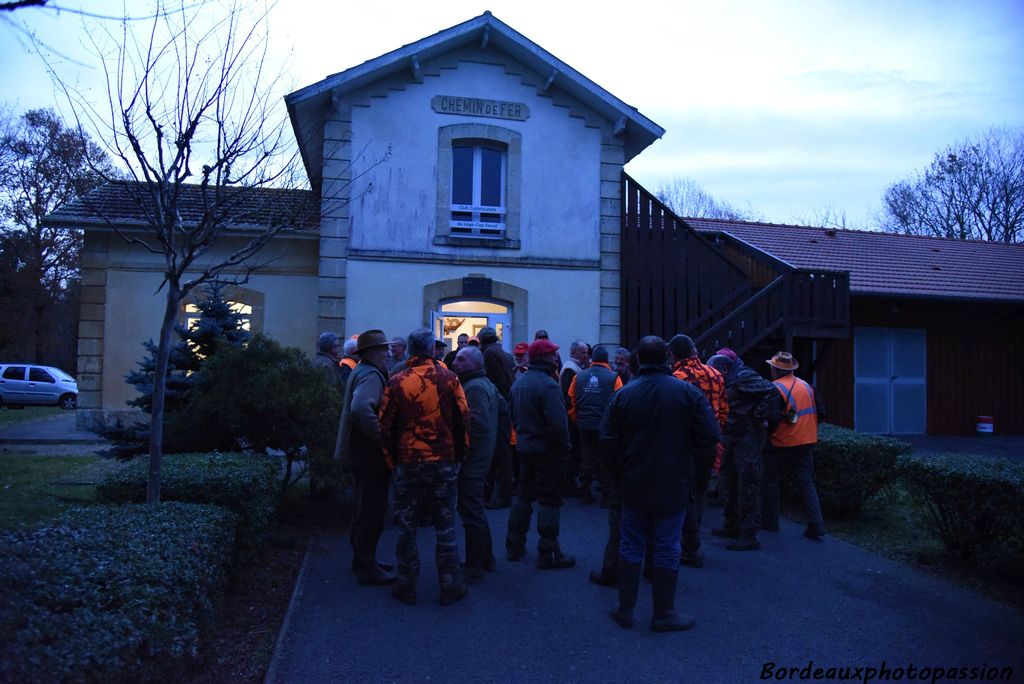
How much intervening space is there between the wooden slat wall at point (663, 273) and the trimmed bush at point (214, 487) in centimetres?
987

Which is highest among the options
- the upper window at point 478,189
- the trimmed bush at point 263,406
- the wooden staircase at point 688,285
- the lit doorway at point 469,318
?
the upper window at point 478,189

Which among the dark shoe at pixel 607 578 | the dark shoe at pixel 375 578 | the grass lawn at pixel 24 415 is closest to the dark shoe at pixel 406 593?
the dark shoe at pixel 375 578

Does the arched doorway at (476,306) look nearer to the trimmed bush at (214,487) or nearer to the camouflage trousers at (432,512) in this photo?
the trimmed bush at (214,487)

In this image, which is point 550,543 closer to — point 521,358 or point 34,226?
point 521,358

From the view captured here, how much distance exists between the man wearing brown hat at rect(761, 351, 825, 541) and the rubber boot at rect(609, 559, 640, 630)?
10.3ft

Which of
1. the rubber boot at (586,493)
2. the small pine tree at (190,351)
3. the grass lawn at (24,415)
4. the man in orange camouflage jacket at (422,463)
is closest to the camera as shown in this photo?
the man in orange camouflage jacket at (422,463)

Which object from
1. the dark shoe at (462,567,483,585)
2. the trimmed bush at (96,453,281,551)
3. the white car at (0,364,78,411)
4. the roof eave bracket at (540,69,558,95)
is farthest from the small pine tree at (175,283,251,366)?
the white car at (0,364,78,411)

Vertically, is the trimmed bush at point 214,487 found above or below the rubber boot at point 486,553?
above

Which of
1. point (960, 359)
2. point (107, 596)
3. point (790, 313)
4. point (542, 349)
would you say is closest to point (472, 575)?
point (542, 349)

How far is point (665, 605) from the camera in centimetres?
486

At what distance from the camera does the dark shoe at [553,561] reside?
6.21 meters

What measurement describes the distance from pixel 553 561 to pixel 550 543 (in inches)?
7.3

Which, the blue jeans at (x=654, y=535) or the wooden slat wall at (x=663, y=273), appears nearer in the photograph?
the blue jeans at (x=654, y=535)

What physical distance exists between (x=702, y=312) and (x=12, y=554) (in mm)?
13173
